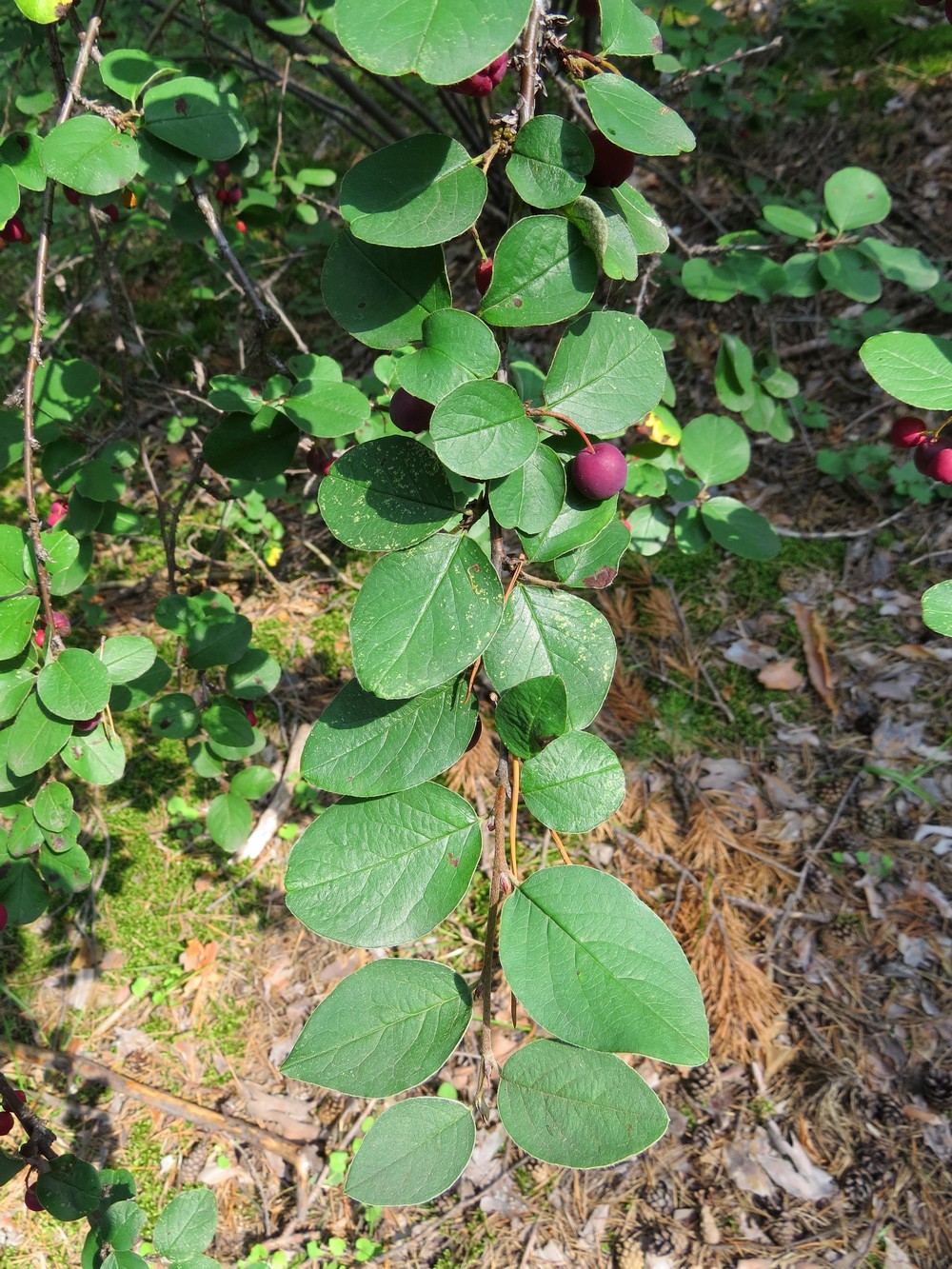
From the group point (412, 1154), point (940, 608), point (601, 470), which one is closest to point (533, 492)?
point (601, 470)

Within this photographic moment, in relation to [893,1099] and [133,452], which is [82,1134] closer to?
[133,452]

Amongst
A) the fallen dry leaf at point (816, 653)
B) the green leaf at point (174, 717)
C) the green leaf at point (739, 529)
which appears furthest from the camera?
the fallen dry leaf at point (816, 653)

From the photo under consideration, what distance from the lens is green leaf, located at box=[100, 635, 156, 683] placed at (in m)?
1.28

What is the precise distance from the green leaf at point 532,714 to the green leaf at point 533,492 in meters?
0.15

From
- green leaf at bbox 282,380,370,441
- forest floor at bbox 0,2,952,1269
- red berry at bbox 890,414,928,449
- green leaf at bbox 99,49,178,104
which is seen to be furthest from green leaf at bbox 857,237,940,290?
green leaf at bbox 99,49,178,104

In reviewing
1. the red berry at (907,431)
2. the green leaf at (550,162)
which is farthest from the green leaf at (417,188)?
the red berry at (907,431)

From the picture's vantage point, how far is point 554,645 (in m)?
0.86

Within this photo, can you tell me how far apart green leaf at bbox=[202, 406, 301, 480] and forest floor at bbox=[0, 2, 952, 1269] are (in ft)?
3.68

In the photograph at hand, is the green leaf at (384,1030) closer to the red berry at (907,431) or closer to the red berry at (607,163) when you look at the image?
the red berry at (607,163)

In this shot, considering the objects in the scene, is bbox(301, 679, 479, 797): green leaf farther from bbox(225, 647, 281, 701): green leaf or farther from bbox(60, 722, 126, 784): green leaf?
bbox(225, 647, 281, 701): green leaf

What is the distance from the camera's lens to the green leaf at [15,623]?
3.53 ft

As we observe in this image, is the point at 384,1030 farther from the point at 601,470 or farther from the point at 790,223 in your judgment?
the point at 790,223

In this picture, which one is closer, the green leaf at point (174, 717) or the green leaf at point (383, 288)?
the green leaf at point (383, 288)

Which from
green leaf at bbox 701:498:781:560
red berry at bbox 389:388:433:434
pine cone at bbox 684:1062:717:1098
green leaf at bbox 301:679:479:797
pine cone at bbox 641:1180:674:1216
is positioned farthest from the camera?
pine cone at bbox 684:1062:717:1098
